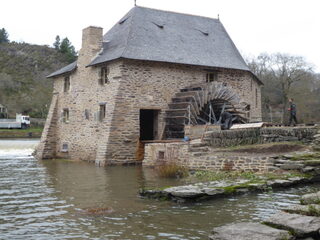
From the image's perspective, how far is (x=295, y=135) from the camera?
1312 cm

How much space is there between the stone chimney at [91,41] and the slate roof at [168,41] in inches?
13.7

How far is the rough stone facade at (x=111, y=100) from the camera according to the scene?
56.4 ft

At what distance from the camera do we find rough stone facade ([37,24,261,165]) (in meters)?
17.2

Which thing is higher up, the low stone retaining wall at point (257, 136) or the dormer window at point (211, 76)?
the dormer window at point (211, 76)

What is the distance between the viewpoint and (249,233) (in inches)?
200

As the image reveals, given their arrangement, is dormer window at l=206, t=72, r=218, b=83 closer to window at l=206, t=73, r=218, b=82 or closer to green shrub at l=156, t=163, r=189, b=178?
window at l=206, t=73, r=218, b=82

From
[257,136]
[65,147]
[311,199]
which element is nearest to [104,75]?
[65,147]

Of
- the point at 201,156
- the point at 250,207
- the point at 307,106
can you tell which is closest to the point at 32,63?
the point at 307,106

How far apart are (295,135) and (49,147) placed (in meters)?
13.5

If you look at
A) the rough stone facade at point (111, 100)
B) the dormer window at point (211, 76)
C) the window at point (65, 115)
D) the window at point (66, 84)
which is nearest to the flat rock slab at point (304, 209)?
the rough stone facade at point (111, 100)

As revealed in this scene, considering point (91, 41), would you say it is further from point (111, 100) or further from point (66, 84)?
point (66, 84)

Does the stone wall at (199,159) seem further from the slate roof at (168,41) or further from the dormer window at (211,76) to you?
the dormer window at (211,76)

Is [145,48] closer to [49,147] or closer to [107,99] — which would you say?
[107,99]

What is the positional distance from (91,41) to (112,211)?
43.2 ft
